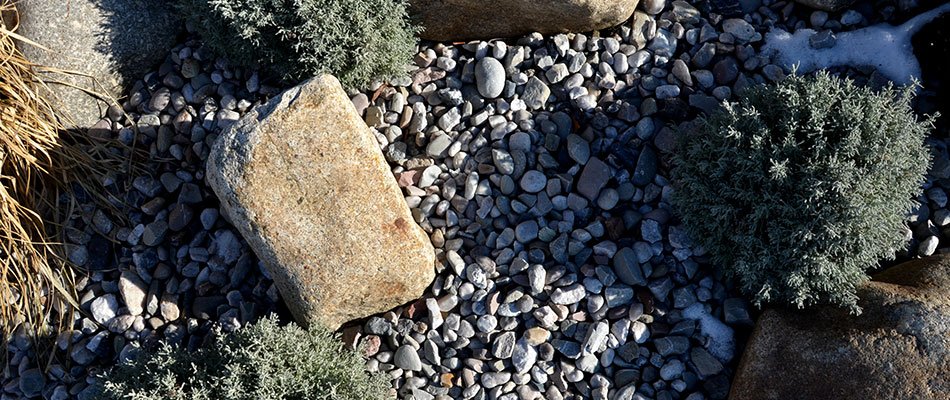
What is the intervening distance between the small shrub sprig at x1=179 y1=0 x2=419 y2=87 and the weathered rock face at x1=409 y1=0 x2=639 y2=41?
0.15 m

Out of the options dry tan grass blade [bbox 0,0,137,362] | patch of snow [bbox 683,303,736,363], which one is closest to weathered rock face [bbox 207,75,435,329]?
dry tan grass blade [bbox 0,0,137,362]

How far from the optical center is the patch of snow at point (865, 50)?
4.52 meters

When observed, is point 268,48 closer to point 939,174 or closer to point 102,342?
point 102,342

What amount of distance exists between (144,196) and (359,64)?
4.42ft

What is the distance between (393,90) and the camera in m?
4.59

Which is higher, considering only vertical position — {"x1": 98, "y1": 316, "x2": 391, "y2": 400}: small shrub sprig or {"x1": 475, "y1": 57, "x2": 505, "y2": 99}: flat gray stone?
{"x1": 475, "y1": 57, "x2": 505, "y2": 99}: flat gray stone

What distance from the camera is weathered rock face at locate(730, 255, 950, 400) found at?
3711 mm

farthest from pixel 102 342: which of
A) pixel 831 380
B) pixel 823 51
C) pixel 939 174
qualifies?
pixel 939 174

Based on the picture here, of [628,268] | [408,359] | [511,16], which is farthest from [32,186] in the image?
[628,268]

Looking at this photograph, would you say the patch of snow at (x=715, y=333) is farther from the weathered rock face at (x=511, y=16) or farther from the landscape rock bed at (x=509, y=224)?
the weathered rock face at (x=511, y=16)

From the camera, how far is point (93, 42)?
15.0ft

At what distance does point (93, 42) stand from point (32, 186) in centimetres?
82

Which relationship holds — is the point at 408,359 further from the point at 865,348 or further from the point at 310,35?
the point at 865,348

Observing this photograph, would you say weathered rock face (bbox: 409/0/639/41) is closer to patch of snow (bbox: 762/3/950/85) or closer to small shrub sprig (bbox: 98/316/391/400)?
patch of snow (bbox: 762/3/950/85)
